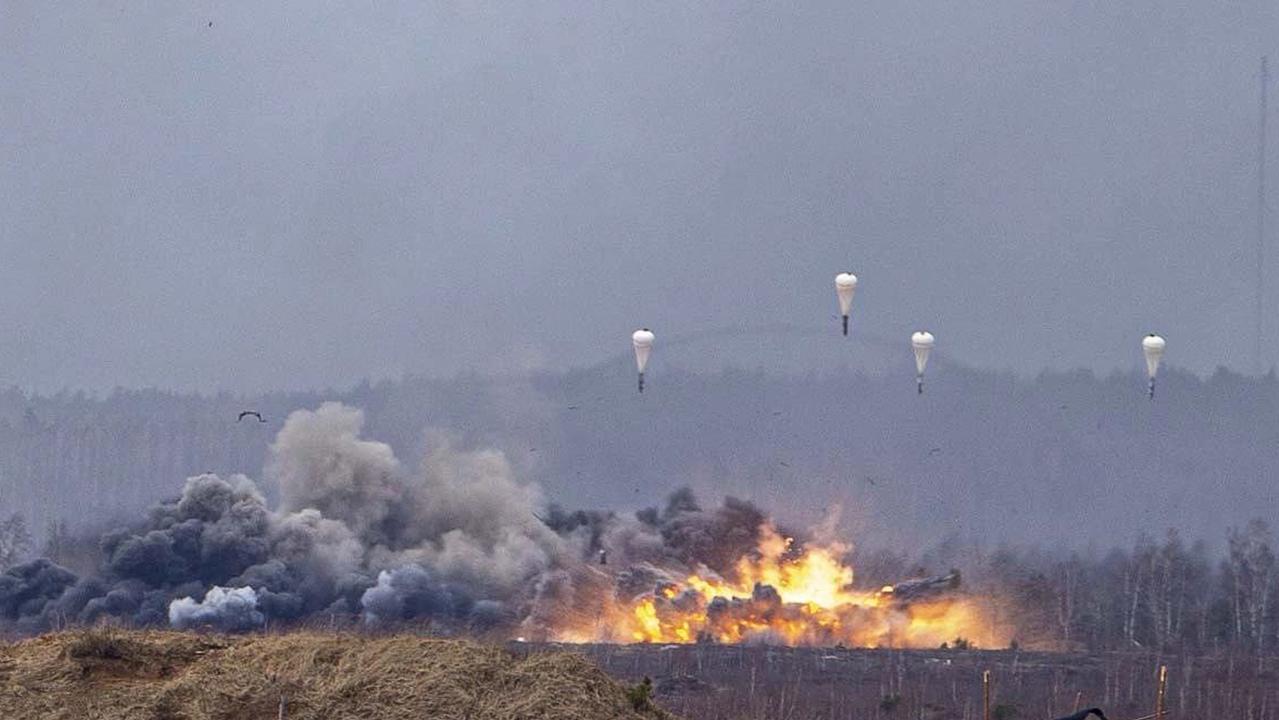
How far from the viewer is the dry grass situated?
30.2m

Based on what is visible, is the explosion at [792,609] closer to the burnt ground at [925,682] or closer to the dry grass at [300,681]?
the burnt ground at [925,682]

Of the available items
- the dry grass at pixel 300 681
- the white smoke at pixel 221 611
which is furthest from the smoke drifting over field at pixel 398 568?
the dry grass at pixel 300 681

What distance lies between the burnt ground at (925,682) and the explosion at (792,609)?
943 cm

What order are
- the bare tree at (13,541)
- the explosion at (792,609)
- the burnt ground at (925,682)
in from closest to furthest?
the burnt ground at (925,682) → the explosion at (792,609) → the bare tree at (13,541)

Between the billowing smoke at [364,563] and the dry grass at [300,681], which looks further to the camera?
the billowing smoke at [364,563]

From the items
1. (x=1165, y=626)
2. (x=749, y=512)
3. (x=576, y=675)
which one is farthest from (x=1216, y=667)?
(x=576, y=675)

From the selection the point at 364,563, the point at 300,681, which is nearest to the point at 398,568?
the point at 364,563

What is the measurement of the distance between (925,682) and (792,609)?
91.8 feet

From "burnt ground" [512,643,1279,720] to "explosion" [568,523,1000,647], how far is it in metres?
9.43

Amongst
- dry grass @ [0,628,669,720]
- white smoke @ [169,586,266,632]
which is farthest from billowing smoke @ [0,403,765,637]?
dry grass @ [0,628,669,720]

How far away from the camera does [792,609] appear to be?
442ft

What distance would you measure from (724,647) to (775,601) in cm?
1526

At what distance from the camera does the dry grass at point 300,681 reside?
1187 inches

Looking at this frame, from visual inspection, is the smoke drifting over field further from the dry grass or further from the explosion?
the dry grass
